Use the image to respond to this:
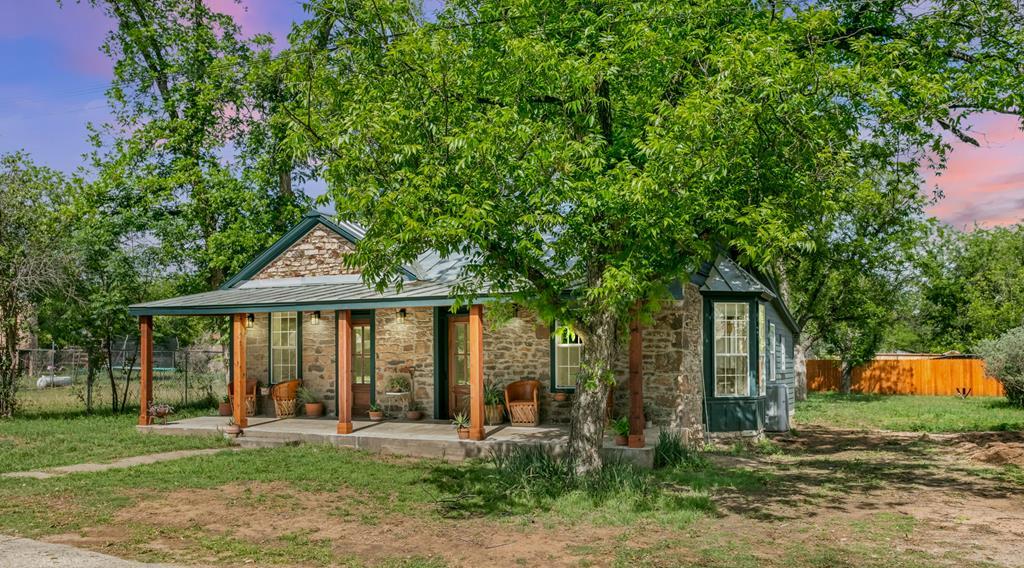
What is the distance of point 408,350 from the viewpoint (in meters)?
15.1

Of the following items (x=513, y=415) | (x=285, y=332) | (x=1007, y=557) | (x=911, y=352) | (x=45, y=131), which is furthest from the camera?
(x=911, y=352)

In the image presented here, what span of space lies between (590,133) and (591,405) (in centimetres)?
355

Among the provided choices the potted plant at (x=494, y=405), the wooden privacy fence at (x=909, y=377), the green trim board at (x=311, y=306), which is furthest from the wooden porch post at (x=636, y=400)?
the wooden privacy fence at (x=909, y=377)

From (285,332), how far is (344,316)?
3.68 metres

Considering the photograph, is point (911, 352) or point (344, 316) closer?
point (344, 316)

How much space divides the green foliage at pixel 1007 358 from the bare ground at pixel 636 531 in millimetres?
12045

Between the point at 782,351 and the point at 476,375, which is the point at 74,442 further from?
the point at 782,351

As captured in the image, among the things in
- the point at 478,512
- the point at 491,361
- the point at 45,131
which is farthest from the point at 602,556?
the point at 45,131

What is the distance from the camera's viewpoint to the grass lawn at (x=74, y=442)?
39.9 feet

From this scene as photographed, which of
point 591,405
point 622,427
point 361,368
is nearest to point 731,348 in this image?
point 622,427

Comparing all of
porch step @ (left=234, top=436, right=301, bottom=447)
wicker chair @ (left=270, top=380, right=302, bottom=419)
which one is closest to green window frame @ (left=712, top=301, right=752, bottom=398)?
porch step @ (left=234, top=436, right=301, bottom=447)

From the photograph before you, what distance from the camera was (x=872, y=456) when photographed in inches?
522

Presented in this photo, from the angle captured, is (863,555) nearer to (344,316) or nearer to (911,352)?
Result: (344,316)

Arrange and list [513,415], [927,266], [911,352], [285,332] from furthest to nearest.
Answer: [911,352], [927,266], [285,332], [513,415]
